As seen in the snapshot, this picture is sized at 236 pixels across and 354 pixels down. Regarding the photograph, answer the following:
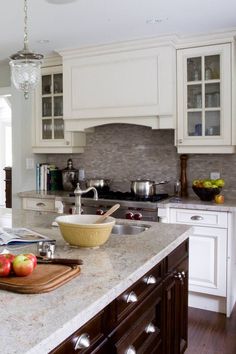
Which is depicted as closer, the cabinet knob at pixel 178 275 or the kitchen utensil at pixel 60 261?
the kitchen utensil at pixel 60 261

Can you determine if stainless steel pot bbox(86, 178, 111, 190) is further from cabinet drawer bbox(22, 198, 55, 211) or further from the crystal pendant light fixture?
the crystal pendant light fixture

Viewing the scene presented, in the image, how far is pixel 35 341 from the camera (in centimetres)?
89

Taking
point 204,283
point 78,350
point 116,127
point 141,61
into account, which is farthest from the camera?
point 116,127

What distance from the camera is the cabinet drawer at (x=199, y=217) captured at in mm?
3148

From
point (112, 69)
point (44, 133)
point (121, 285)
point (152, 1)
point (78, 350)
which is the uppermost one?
point (152, 1)

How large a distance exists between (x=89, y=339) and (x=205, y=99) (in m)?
2.82

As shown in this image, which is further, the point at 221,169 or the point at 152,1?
the point at 221,169

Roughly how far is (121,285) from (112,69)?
9.55 feet

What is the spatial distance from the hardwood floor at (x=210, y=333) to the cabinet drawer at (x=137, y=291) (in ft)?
3.67

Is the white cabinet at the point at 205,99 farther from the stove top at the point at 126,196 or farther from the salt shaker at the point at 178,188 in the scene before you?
the stove top at the point at 126,196

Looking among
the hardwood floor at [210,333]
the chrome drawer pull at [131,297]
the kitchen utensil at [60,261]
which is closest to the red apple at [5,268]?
the kitchen utensil at [60,261]

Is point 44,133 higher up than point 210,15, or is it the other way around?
point 210,15

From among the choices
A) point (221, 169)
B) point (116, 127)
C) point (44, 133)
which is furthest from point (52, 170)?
point (221, 169)

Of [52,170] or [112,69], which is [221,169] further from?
[52,170]
